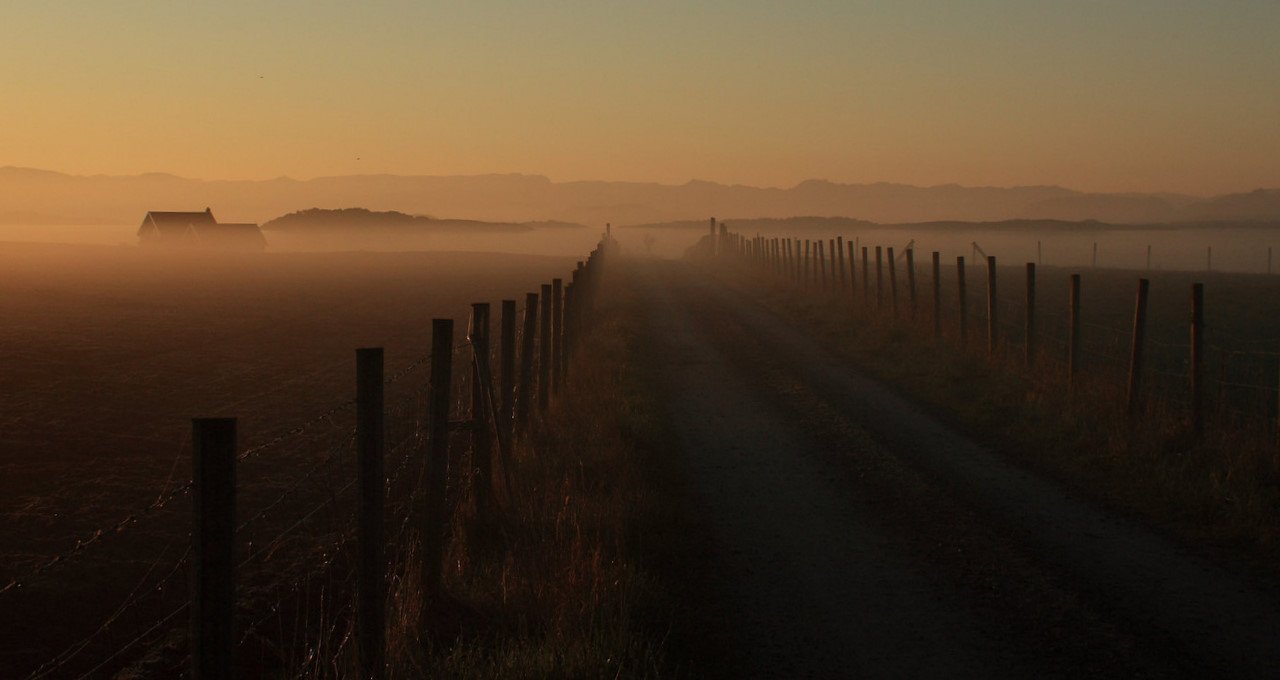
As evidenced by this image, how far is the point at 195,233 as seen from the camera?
100312 millimetres

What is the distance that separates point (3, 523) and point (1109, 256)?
90.3 metres

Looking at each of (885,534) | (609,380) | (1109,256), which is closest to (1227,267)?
(1109,256)

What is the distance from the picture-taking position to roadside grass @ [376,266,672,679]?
554cm

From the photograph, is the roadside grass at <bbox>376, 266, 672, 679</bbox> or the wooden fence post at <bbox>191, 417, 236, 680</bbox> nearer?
the wooden fence post at <bbox>191, 417, 236, 680</bbox>

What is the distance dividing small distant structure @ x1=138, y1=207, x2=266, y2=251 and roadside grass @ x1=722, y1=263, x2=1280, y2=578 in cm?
9015

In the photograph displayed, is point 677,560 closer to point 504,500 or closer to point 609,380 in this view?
point 504,500

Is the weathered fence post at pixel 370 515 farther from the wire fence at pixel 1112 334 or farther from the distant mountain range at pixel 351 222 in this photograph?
the distant mountain range at pixel 351 222

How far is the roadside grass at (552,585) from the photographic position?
5543mm

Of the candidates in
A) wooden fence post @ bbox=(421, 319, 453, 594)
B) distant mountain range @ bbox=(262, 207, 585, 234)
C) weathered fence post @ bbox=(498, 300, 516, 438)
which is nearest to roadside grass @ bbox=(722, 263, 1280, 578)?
weathered fence post @ bbox=(498, 300, 516, 438)

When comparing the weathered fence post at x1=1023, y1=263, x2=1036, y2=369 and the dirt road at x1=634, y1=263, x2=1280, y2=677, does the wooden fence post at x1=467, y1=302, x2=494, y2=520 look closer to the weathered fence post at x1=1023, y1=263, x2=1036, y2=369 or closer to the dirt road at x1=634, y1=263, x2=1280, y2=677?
the dirt road at x1=634, y1=263, x2=1280, y2=677

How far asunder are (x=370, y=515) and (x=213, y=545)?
1459mm

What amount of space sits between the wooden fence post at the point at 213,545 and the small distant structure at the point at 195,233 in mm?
99997

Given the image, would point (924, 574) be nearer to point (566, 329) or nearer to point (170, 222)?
point (566, 329)

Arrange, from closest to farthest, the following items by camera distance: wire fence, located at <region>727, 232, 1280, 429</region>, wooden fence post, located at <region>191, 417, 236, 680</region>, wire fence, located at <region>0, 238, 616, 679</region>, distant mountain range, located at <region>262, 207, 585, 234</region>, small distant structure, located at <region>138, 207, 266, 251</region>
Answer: wooden fence post, located at <region>191, 417, 236, 680</region> → wire fence, located at <region>0, 238, 616, 679</region> → wire fence, located at <region>727, 232, 1280, 429</region> → small distant structure, located at <region>138, 207, 266, 251</region> → distant mountain range, located at <region>262, 207, 585, 234</region>
